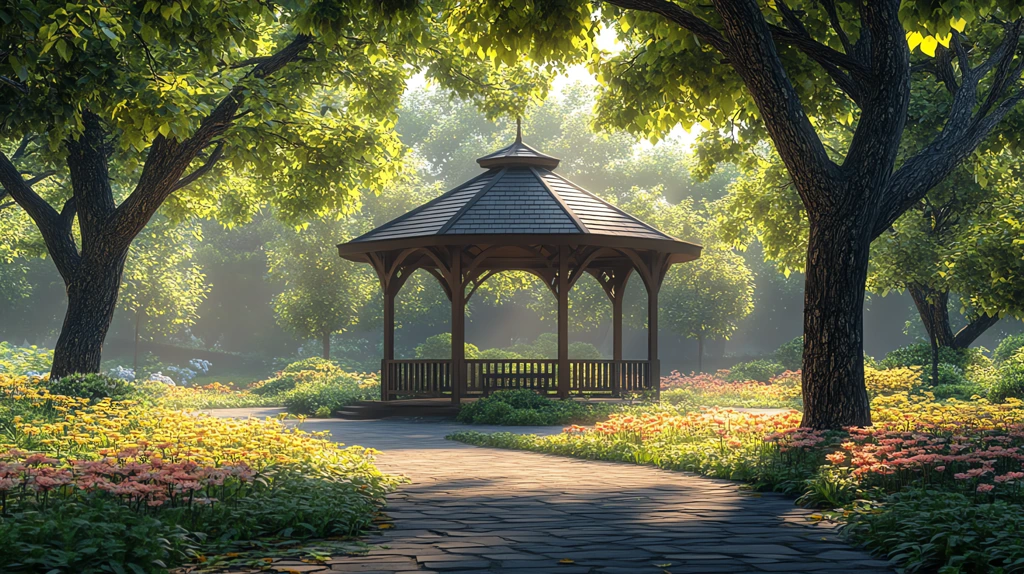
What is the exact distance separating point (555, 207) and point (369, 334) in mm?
44807

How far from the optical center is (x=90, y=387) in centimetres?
1429

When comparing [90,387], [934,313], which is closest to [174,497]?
[90,387]

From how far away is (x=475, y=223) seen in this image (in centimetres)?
1877

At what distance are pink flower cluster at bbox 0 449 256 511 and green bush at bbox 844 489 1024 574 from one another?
4011 mm

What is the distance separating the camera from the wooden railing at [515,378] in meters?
20.2

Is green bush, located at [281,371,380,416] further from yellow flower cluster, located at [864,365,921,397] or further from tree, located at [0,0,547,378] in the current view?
yellow flower cluster, located at [864,365,921,397]

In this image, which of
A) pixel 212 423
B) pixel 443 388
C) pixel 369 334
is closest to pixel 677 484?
pixel 212 423

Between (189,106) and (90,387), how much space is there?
510 cm

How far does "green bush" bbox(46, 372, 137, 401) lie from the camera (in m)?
14.0

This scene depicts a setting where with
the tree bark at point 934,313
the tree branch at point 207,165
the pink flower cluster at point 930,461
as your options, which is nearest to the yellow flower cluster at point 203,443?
the pink flower cluster at point 930,461

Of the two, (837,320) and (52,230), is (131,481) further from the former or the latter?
(52,230)

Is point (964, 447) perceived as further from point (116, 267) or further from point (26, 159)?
point (26, 159)

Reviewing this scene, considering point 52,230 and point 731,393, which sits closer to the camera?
point 52,230

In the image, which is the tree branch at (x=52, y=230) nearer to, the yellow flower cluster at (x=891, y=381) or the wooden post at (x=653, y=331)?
the wooden post at (x=653, y=331)
